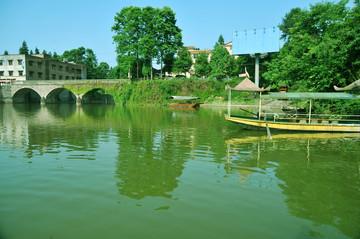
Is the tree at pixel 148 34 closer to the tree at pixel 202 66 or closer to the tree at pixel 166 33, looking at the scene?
the tree at pixel 166 33

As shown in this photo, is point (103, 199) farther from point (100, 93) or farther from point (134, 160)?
point (100, 93)

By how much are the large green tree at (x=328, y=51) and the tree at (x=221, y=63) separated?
27609 mm

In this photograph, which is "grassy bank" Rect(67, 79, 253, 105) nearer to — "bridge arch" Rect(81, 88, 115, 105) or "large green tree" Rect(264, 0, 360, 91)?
"bridge arch" Rect(81, 88, 115, 105)

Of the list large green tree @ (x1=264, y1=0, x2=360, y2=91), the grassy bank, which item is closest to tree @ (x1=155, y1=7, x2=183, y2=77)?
the grassy bank

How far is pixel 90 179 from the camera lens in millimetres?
7277

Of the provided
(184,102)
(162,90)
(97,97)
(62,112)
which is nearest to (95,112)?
(62,112)

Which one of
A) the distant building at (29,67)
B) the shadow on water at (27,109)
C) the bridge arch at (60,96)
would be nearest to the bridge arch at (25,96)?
the distant building at (29,67)

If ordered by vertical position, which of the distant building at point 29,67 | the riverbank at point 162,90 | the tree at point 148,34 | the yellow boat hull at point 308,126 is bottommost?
the yellow boat hull at point 308,126

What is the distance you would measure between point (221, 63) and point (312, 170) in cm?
4669

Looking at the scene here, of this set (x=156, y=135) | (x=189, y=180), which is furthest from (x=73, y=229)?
(x=156, y=135)

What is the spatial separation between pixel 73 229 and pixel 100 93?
2185 inches

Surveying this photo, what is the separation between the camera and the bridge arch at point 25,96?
55.4 meters

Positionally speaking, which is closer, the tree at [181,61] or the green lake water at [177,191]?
the green lake water at [177,191]

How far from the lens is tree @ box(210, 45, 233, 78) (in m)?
52.6
